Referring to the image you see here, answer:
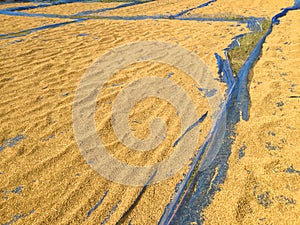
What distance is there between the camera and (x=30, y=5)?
7.68m

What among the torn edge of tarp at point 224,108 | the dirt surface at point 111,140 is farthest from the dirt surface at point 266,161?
the torn edge of tarp at point 224,108

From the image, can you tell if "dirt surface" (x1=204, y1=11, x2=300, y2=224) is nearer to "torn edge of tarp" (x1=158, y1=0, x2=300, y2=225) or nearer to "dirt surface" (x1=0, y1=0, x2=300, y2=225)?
"dirt surface" (x1=0, y1=0, x2=300, y2=225)

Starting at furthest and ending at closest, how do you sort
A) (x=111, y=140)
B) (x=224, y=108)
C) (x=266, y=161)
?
(x=224, y=108)
(x=111, y=140)
(x=266, y=161)

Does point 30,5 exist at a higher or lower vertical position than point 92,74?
higher

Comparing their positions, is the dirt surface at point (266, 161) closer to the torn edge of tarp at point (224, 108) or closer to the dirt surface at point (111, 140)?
the dirt surface at point (111, 140)

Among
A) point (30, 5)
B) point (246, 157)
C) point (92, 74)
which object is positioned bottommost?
point (246, 157)

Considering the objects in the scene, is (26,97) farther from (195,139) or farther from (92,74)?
(195,139)

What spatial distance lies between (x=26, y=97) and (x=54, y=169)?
132 centimetres

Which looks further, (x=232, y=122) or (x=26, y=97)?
(x=26, y=97)

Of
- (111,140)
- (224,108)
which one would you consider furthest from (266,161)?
(111,140)


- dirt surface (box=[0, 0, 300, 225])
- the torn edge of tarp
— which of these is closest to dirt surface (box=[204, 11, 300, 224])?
dirt surface (box=[0, 0, 300, 225])

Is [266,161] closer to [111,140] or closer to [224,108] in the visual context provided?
[224,108]

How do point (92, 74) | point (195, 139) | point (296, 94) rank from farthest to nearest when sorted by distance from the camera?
point (92, 74) → point (296, 94) → point (195, 139)

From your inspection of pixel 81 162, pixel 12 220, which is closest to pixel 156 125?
pixel 81 162
